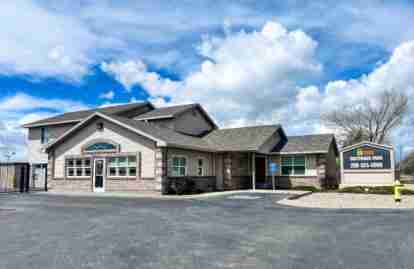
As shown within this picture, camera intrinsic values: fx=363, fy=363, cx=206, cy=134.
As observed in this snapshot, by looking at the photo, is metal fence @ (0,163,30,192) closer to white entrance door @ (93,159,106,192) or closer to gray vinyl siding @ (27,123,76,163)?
white entrance door @ (93,159,106,192)

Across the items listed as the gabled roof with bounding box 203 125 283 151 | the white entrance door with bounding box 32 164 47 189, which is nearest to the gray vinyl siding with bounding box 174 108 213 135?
the gabled roof with bounding box 203 125 283 151

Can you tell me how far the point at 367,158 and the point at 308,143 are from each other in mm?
4732

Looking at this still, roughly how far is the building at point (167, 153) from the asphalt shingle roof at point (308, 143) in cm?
7

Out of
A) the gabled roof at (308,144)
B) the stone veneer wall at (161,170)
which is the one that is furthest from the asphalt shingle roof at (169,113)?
the gabled roof at (308,144)

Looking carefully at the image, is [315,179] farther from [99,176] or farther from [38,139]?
[38,139]

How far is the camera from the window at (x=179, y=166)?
70.3 ft

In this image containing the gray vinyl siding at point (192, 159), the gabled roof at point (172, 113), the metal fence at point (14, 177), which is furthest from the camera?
the gabled roof at point (172, 113)

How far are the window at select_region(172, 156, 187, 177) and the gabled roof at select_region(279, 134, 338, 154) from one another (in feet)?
25.5

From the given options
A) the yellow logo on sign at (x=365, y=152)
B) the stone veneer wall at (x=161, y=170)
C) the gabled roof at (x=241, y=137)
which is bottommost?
the stone veneer wall at (x=161, y=170)

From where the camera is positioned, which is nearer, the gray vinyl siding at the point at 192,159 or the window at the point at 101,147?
the gray vinyl siding at the point at 192,159

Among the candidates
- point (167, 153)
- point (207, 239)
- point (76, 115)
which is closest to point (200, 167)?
point (167, 153)

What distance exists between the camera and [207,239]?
7.80 m

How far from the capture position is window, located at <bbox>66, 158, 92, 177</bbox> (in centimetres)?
2292

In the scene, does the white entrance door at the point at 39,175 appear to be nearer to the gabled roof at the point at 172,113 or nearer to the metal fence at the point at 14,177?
the metal fence at the point at 14,177
